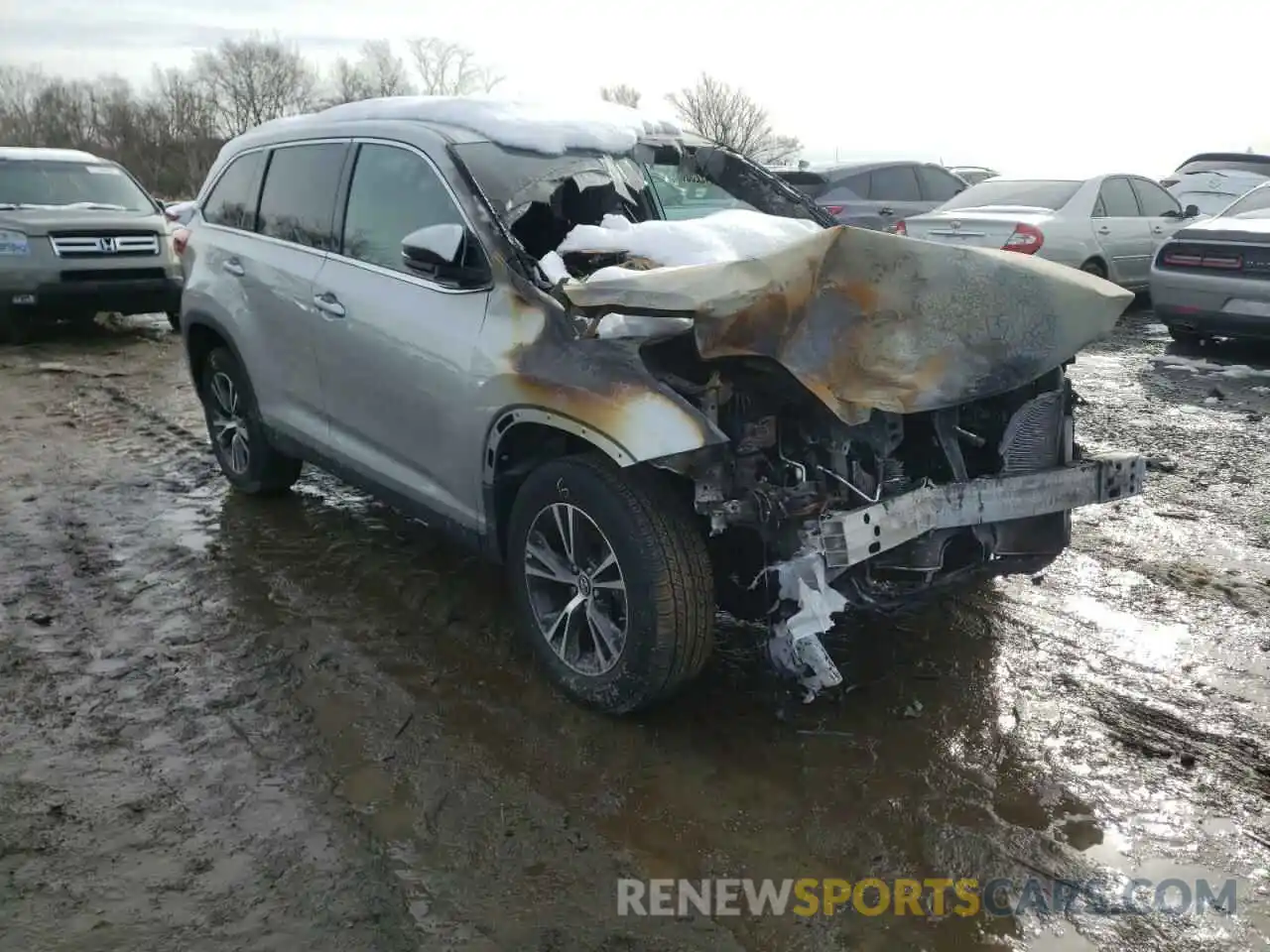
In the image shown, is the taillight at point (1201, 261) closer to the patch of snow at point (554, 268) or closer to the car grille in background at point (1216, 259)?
the car grille in background at point (1216, 259)

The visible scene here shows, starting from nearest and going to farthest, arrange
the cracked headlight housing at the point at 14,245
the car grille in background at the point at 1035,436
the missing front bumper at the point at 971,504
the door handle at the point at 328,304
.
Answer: the missing front bumper at the point at 971,504
the car grille in background at the point at 1035,436
the door handle at the point at 328,304
the cracked headlight housing at the point at 14,245

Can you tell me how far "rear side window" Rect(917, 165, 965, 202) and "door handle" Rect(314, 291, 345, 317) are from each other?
10.5 metres

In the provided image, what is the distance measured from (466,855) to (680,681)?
81cm

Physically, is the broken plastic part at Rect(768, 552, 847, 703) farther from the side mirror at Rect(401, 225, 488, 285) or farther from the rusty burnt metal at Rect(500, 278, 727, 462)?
the side mirror at Rect(401, 225, 488, 285)

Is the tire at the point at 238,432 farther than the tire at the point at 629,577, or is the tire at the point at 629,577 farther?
the tire at the point at 238,432

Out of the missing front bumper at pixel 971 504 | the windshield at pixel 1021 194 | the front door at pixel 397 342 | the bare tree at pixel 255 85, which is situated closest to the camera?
the missing front bumper at pixel 971 504

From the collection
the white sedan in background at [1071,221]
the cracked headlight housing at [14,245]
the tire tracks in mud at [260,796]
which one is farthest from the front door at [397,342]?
the cracked headlight housing at [14,245]

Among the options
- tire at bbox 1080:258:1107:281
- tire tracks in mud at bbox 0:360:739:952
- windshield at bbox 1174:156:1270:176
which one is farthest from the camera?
windshield at bbox 1174:156:1270:176

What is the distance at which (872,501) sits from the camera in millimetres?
2971

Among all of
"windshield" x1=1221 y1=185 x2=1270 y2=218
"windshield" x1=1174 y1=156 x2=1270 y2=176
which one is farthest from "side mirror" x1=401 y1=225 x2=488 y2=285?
"windshield" x1=1174 y1=156 x2=1270 y2=176

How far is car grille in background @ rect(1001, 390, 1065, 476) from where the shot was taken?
3.31 metres

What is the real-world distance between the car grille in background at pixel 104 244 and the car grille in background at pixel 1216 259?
9.22 meters

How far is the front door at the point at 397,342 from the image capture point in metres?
3.56

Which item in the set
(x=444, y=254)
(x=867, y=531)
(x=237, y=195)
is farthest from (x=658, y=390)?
(x=237, y=195)
